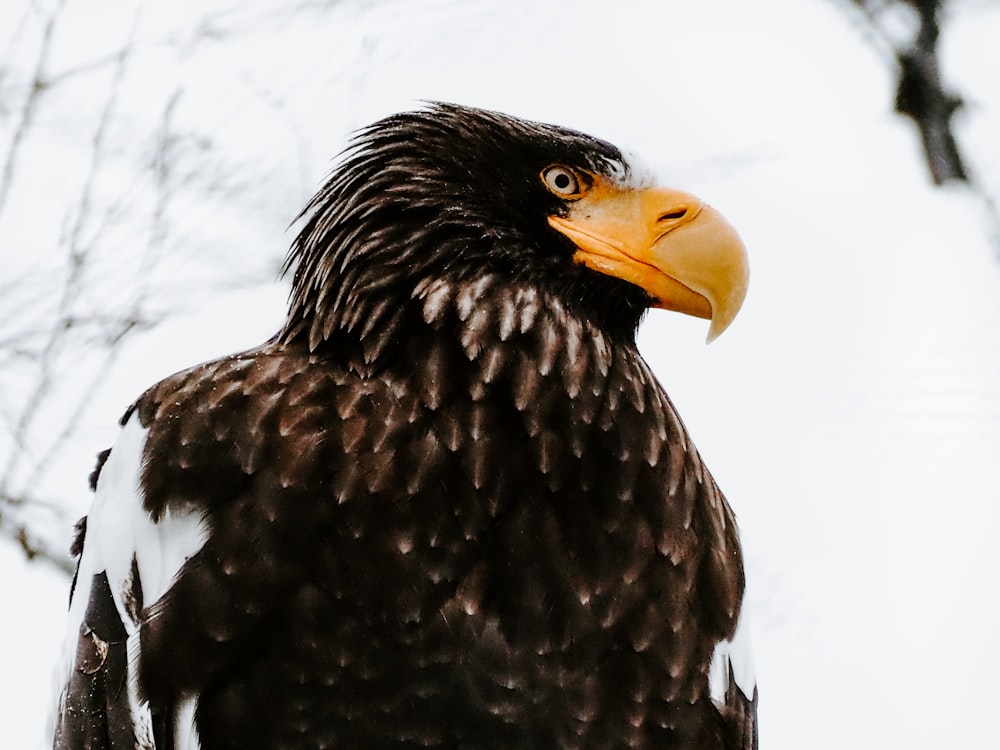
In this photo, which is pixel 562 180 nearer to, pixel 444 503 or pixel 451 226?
pixel 451 226

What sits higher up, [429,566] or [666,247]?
[666,247]

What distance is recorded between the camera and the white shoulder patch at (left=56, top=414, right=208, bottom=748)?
1720 millimetres

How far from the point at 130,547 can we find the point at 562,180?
0.91 meters

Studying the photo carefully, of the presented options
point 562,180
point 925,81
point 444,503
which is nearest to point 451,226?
point 562,180

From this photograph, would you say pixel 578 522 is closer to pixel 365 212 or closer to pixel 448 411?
pixel 448 411

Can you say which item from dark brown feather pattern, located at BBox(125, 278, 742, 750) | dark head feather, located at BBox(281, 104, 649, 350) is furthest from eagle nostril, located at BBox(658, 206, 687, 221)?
dark brown feather pattern, located at BBox(125, 278, 742, 750)

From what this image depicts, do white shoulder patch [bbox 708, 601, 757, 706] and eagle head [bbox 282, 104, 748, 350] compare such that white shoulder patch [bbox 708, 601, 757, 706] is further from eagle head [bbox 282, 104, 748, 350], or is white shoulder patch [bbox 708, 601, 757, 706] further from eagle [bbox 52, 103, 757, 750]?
eagle head [bbox 282, 104, 748, 350]

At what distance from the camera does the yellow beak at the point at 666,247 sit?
1852 mm

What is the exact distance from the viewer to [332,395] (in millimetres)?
1778

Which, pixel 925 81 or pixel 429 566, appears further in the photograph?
pixel 925 81

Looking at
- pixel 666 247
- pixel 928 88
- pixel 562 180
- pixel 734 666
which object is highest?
pixel 928 88

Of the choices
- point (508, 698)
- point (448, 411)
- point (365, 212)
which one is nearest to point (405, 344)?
point (448, 411)

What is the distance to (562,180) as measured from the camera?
1.98 m

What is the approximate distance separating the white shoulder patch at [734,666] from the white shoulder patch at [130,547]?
2.57 feet
